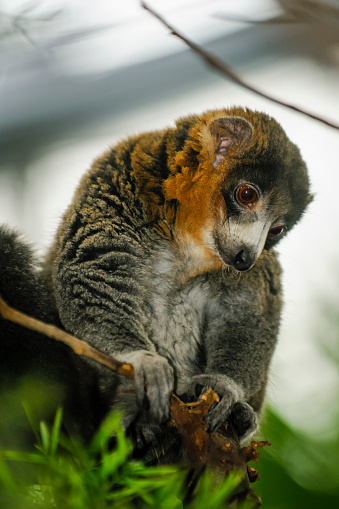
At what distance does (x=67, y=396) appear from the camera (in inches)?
53.0

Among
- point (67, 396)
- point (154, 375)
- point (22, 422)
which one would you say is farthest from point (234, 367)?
point (22, 422)

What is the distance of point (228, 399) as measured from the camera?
1780mm

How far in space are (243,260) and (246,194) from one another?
278mm

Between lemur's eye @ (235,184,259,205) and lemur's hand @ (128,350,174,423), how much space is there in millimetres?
739

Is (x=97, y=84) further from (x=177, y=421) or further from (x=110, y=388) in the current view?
(x=177, y=421)

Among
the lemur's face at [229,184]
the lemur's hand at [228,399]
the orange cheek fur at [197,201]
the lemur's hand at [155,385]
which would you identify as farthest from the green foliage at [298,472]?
the orange cheek fur at [197,201]

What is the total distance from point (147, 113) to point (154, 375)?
151 centimetres

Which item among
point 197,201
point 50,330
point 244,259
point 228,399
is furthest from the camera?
point 197,201

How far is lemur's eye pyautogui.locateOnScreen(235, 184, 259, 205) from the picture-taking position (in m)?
1.99

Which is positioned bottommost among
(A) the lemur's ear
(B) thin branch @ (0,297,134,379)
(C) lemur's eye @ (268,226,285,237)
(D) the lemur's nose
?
(B) thin branch @ (0,297,134,379)

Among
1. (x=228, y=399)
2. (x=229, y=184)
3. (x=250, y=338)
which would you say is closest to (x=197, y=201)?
(x=229, y=184)

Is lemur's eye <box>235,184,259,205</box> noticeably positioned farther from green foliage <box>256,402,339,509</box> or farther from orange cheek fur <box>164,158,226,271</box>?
green foliage <box>256,402,339,509</box>

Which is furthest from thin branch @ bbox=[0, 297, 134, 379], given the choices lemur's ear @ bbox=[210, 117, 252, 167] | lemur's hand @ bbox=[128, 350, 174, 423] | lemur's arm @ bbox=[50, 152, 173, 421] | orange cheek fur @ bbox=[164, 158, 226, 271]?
lemur's ear @ bbox=[210, 117, 252, 167]

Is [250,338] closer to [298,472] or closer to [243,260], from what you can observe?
[243,260]
